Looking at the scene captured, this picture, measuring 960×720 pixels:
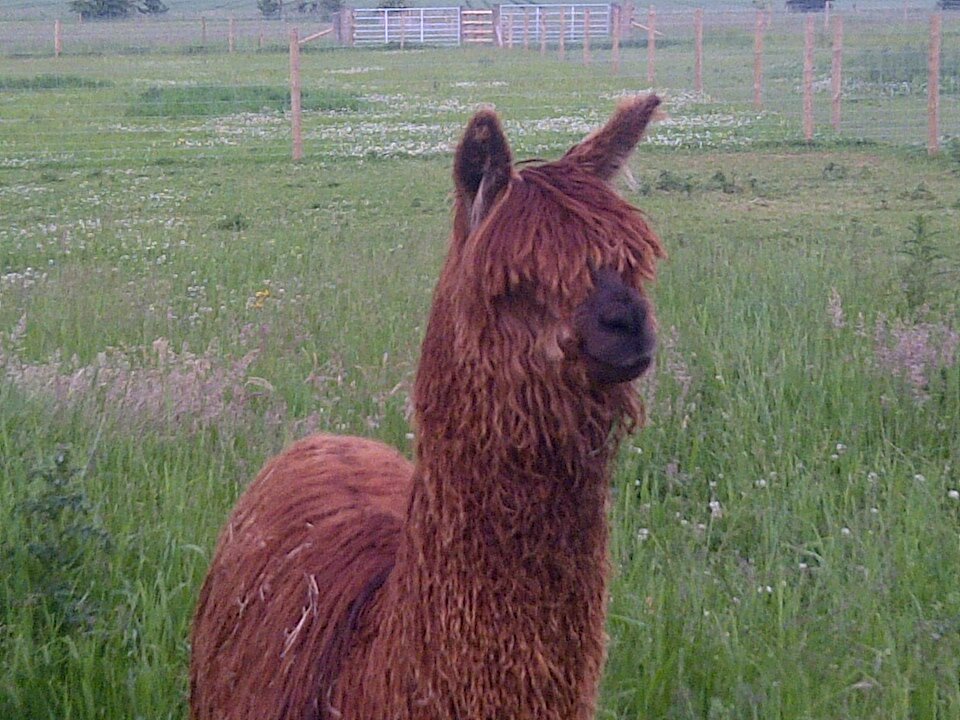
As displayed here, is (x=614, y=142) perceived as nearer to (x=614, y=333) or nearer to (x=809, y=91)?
(x=614, y=333)

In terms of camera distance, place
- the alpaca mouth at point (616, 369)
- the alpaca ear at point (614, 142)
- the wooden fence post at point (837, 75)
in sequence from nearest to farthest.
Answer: the alpaca mouth at point (616, 369), the alpaca ear at point (614, 142), the wooden fence post at point (837, 75)

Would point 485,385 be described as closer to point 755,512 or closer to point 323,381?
point 755,512

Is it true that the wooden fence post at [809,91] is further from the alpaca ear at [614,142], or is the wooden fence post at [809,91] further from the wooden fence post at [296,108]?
the alpaca ear at [614,142]

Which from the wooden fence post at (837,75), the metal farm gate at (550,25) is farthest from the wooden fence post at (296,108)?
the metal farm gate at (550,25)

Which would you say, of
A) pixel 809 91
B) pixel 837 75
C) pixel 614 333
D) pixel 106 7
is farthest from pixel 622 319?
pixel 106 7

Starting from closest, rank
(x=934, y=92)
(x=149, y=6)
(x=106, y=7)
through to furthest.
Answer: (x=934, y=92) → (x=106, y=7) → (x=149, y=6)

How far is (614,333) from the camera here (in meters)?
2.19

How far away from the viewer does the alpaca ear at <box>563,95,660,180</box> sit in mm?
2498

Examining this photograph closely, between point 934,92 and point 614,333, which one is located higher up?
point 934,92

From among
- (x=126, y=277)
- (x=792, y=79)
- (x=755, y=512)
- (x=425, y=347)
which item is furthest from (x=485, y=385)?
(x=792, y=79)

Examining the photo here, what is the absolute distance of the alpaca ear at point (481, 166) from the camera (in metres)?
2.29

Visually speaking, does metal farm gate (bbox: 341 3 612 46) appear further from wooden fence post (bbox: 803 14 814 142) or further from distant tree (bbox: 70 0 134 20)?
distant tree (bbox: 70 0 134 20)

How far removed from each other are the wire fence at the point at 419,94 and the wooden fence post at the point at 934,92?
0.28ft

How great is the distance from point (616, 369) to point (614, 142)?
0.57 m
